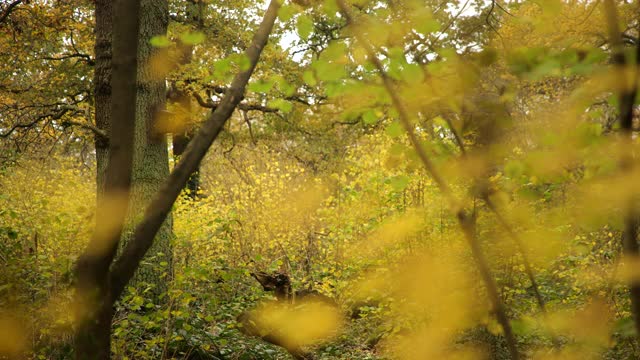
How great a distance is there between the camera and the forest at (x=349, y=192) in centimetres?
135

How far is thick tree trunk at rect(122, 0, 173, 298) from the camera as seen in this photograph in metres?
6.02

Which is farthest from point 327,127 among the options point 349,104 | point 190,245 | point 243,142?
point 349,104

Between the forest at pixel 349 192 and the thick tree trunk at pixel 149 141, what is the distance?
0.03 m

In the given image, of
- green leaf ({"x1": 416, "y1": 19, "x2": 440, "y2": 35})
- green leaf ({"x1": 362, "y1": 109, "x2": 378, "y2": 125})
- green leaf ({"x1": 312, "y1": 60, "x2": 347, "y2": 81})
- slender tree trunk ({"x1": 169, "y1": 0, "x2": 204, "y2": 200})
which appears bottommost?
green leaf ({"x1": 362, "y1": 109, "x2": 378, "y2": 125})

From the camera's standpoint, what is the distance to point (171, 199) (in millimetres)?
1371

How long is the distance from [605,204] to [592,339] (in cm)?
52

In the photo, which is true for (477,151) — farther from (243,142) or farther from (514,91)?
(243,142)

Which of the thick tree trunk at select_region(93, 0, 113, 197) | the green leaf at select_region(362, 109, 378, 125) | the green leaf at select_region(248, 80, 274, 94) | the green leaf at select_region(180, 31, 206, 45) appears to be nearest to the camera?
the green leaf at select_region(180, 31, 206, 45)

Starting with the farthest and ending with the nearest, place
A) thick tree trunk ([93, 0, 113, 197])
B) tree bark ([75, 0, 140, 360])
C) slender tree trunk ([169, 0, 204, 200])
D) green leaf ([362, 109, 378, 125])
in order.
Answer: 1. slender tree trunk ([169, 0, 204, 200])
2. thick tree trunk ([93, 0, 113, 197])
3. green leaf ([362, 109, 378, 125])
4. tree bark ([75, 0, 140, 360])

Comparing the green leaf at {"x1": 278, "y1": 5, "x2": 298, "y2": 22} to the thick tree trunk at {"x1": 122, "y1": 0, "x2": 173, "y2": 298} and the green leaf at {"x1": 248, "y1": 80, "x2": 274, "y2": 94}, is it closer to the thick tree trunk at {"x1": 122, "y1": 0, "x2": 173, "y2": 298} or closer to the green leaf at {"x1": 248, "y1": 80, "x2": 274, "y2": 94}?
the green leaf at {"x1": 248, "y1": 80, "x2": 274, "y2": 94}

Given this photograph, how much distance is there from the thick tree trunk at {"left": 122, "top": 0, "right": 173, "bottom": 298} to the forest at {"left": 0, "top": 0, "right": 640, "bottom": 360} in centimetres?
3

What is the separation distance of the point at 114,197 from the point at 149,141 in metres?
5.16

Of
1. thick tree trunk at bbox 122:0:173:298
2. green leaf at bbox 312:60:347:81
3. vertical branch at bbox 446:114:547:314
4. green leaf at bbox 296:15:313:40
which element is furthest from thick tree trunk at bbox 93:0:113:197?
vertical branch at bbox 446:114:547:314

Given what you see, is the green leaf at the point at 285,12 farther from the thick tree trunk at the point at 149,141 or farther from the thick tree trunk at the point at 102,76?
the thick tree trunk at the point at 102,76
